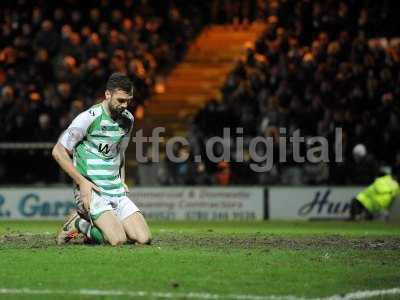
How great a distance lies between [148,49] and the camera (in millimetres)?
31422

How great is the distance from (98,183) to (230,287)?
4.54 metres

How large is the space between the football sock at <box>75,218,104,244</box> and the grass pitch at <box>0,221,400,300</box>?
0.21 m

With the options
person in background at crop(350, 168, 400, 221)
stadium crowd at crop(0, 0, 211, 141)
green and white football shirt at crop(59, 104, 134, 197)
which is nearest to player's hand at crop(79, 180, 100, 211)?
green and white football shirt at crop(59, 104, 134, 197)

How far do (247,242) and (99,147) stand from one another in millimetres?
2787

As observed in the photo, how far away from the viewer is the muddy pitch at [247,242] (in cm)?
1344

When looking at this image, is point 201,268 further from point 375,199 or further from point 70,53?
point 70,53

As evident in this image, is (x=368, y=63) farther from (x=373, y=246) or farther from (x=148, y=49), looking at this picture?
(x=373, y=246)

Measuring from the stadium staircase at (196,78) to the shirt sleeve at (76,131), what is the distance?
15.4 metres

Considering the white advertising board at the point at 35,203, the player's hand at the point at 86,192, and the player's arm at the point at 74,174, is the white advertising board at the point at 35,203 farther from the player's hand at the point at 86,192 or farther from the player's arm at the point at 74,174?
A: the player's hand at the point at 86,192

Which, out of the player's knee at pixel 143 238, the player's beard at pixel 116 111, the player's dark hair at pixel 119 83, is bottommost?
the player's knee at pixel 143 238

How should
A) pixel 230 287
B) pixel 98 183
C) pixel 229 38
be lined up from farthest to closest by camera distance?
pixel 229 38 → pixel 98 183 → pixel 230 287

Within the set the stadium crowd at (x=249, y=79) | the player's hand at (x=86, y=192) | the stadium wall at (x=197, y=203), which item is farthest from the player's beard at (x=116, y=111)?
the stadium wall at (x=197, y=203)

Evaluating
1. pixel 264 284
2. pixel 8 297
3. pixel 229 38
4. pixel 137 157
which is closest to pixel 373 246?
pixel 264 284

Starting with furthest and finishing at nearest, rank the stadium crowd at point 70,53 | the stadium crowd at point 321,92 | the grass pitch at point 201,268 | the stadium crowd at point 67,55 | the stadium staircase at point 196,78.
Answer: the stadium staircase at point 196,78 < the stadium crowd at point 70,53 < the stadium crowd at point 67,55 < the stadium crowd at point 321,92 < the grass pitch at point 201,268
